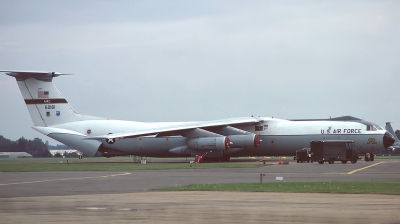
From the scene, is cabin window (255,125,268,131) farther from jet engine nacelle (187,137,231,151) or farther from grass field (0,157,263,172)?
grass field (0,157,263,172)

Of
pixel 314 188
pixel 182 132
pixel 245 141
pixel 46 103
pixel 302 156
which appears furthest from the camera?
pixel 46 103

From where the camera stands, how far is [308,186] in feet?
80.0

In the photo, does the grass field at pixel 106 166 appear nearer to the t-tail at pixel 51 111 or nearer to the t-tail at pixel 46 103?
the t-tail at pixel 51 111

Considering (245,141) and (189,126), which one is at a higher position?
(189,126)

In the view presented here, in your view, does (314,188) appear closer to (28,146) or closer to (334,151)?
(334,151)

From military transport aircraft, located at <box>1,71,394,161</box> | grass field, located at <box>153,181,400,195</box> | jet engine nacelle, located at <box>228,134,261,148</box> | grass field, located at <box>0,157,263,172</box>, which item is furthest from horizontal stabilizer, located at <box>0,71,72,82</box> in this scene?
grass field, located at <box>153,181,400,195</box>

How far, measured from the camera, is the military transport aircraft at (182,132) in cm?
5791

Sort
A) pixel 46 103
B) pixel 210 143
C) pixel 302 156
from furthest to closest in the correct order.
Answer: pixel 46 103
pixel 210 143
pixel 302 156

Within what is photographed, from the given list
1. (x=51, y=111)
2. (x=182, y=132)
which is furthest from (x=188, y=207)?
(x=51, y=111)

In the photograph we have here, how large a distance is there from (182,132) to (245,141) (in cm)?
598

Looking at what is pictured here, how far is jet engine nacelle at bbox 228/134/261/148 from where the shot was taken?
5816cm

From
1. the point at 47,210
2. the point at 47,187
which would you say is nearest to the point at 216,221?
the point at 47,210

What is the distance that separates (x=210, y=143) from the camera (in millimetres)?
58594

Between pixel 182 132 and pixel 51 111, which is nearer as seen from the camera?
pixel 182 132
